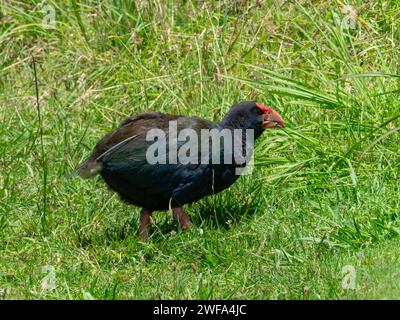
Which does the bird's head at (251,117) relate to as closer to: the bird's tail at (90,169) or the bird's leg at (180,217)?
the bird's leg at (180,217)

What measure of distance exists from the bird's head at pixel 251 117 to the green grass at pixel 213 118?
29cm

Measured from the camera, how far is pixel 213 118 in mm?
6914

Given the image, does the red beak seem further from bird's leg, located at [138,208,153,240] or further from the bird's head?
bird's leg, located at [138,208,153,240]

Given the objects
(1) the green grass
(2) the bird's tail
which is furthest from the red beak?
(2) the bird's tail

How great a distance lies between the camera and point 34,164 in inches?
269

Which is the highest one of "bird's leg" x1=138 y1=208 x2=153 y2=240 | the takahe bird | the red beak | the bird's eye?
the bird's eye

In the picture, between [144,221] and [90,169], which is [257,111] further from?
[90,169]

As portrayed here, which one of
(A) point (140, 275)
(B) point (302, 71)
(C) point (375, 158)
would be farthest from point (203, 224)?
(B) point (302, 71)

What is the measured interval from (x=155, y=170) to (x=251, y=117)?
759 millimetres

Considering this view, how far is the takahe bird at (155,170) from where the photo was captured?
5.71 m

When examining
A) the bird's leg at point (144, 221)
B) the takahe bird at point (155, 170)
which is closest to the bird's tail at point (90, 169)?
the takahe bird at point (155, 170)

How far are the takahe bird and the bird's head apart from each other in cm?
16

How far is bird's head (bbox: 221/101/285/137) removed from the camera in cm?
608

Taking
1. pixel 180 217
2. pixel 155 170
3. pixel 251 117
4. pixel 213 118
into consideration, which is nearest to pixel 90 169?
pixel 155 170
